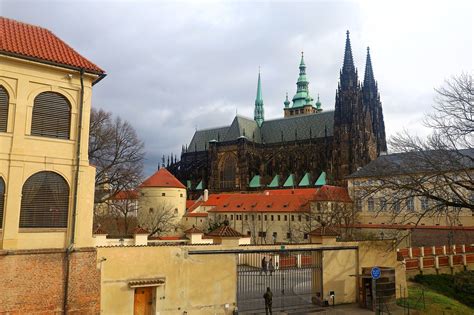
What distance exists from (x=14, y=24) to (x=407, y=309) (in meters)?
19.9

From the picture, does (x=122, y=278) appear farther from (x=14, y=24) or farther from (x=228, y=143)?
(x=228, y=143)

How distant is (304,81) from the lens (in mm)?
107938

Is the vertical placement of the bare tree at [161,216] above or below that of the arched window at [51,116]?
below

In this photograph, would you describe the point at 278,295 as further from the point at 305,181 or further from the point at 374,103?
the point at 374,103

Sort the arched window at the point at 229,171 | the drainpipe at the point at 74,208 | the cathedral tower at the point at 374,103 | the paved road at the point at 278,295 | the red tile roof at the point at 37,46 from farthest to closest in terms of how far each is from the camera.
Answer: the arched window at the point at 229,171 → the cathedral tower at the point at 374,103 → the paved road at the point at 278,295 → the red tile roof at the point at 37,46 → the drainpipe at the point at 74,208

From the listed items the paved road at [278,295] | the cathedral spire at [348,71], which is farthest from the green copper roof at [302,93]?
the paved road at [278,295]

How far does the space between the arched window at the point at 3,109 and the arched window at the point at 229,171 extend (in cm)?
7037

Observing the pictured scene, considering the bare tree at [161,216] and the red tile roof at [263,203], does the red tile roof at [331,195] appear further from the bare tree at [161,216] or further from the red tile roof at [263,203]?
the bare tree at [161,216]

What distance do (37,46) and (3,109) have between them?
2.59 metres

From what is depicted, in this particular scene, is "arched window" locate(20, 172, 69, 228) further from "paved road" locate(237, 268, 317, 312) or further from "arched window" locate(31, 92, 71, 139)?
"paved road" locate(237, 268, 317, 312)

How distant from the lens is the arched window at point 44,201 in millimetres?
13430

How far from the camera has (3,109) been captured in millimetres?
13359

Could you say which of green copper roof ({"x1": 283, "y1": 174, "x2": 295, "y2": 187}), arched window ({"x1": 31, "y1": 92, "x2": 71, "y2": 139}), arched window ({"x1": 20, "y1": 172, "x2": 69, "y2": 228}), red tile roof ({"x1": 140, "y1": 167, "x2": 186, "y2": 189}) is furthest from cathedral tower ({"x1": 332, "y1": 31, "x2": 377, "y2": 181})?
arched window ({"x1": 20, "y1": 172, "x2": 69, "y2": 228})

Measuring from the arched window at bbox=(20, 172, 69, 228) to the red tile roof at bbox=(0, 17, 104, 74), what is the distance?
12.9 ft
